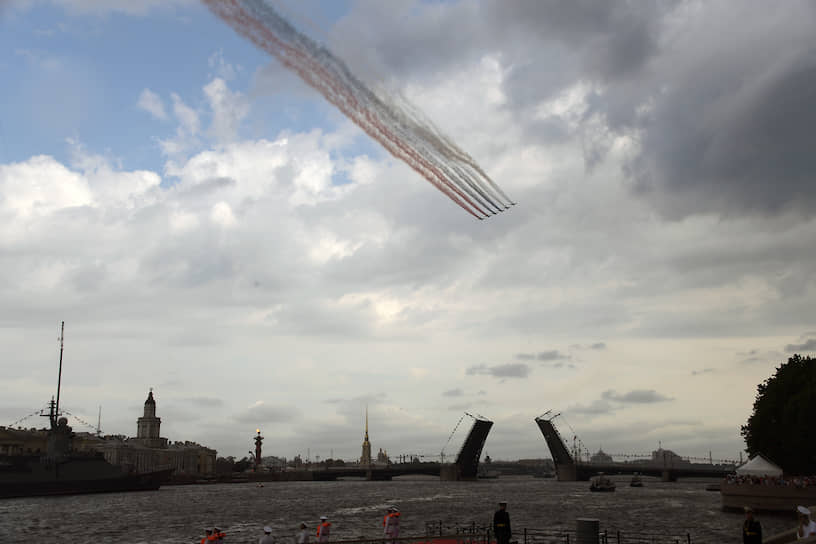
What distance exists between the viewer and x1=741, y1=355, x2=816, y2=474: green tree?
59.3 metres

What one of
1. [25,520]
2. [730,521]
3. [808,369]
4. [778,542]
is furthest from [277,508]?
[778,542]

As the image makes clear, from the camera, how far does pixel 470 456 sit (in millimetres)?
125750

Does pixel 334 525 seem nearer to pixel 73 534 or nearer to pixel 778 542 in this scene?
pixel 73 534

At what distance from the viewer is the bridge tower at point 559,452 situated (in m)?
117

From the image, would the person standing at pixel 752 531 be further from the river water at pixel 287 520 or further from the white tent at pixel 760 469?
the white tent at pixel 760 469

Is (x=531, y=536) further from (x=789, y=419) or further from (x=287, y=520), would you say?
(x=789, y=419)

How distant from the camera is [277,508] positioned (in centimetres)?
7356

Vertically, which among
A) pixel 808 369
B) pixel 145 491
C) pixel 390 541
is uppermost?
pixel 808 369

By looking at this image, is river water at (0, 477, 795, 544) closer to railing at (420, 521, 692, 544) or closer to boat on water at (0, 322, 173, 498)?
railing at (420, 521, 692, 544)

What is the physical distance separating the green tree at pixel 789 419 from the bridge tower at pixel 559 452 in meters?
46.6

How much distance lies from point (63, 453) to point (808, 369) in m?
96.7

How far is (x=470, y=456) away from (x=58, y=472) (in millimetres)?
66718

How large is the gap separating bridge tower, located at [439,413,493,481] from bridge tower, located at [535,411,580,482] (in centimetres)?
973

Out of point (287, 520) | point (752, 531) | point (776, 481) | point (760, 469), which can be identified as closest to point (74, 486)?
point (287, 520)
